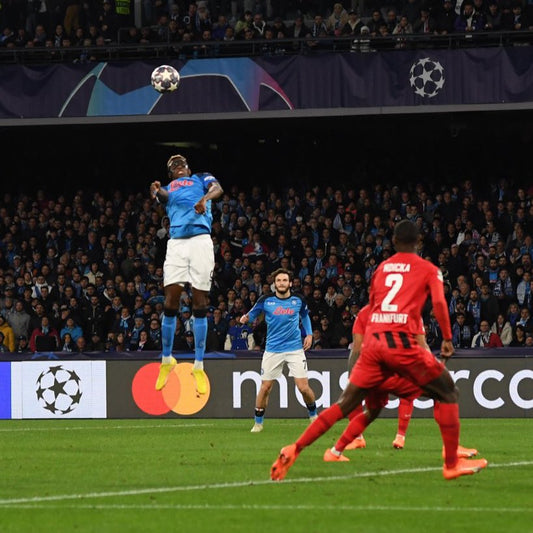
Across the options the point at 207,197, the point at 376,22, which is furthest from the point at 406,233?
the point at 376,22

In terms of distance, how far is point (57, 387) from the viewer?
22391 mm

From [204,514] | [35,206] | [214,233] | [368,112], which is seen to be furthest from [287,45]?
[204,514]

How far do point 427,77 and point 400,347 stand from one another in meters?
18.6

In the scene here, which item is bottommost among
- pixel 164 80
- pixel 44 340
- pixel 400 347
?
pixel 400 347

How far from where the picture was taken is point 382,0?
99.4ft

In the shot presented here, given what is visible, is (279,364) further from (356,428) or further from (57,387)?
(356,428)

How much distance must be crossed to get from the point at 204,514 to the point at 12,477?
3.20 meters

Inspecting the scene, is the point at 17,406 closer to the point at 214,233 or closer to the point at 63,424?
the point at 63,424

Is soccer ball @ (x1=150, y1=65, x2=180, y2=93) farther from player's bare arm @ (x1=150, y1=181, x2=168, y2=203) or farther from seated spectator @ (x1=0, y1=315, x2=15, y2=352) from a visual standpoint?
seated spectator @ (x1=0, y1=315, x2=15, y2=352)

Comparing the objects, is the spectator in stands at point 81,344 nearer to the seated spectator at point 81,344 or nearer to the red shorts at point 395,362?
the seated spectator at point 81,344

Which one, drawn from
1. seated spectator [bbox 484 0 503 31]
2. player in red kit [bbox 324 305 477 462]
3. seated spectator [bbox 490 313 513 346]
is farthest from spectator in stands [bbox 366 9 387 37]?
player in red kit [bbox 324 305 477 462]

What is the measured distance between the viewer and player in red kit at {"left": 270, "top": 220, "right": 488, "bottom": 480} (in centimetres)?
992

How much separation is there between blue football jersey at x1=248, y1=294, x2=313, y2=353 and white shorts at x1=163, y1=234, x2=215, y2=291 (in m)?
3.52

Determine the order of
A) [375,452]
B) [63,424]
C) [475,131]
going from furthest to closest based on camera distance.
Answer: [475,131]
[63,424]
[375,452]
